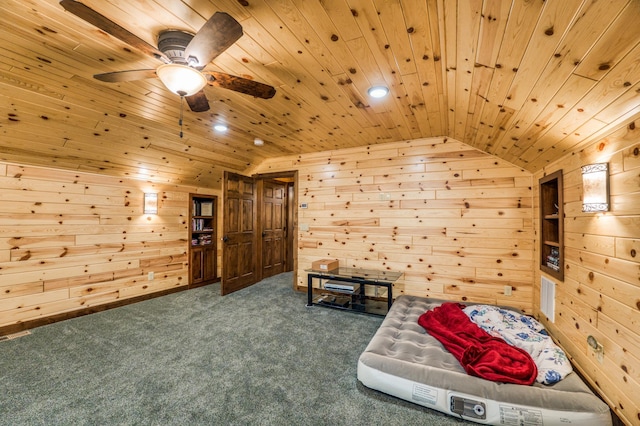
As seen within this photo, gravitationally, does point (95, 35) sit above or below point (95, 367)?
above

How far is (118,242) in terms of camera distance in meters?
4.07

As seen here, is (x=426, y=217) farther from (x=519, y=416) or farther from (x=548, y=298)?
(x=519, y=416)

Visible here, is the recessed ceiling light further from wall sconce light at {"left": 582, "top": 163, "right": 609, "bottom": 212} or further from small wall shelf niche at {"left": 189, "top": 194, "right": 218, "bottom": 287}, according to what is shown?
small wall shelf niche at {"left": 189, "top": 194, "right": 218, "bottom": 287}

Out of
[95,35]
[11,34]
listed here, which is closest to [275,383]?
[95,35]

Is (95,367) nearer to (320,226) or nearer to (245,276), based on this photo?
(245,276)

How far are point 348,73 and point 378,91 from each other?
0.40 metres

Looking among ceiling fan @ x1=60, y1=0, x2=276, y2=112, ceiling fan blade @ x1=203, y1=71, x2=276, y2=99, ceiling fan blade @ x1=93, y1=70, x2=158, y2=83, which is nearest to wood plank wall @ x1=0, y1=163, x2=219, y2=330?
ceiling fan blade @ x1=93, y1=70, x2=158, y2=83

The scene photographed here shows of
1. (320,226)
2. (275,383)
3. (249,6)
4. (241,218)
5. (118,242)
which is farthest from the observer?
(241,218)

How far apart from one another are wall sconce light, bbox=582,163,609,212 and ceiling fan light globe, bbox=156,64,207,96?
264 centimetres

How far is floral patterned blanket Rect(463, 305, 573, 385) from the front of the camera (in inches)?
73.0

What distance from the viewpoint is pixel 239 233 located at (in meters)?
4.90

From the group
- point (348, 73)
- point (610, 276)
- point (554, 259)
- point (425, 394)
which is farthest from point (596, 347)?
point (348, 73)

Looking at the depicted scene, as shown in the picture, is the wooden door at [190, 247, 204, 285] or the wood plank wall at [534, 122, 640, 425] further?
the wooden door at [190, 247, 204, 285]

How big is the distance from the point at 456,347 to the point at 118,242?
15.0 ft
